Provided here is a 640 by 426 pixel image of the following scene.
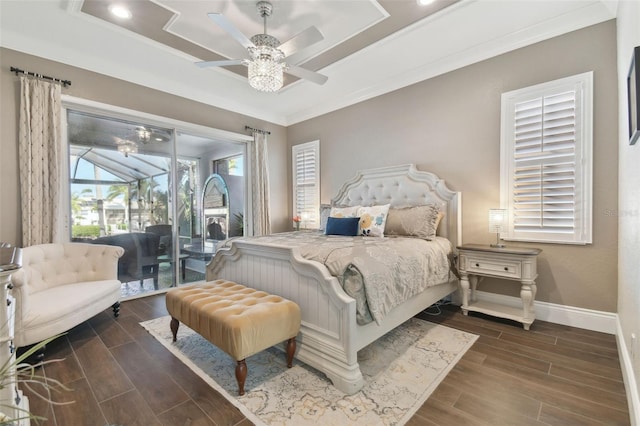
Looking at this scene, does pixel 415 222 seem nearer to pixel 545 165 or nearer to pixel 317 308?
pixel 545 165

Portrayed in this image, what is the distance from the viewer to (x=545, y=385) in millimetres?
1986

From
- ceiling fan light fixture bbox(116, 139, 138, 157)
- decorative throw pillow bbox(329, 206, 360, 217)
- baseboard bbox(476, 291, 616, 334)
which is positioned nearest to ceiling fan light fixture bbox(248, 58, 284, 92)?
decorative throw pillow bbox(329, 206, 360, 217)

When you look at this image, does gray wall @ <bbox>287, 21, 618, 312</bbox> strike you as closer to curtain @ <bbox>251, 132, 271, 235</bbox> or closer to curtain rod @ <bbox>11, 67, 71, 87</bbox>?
curtain @ <bbox>251, 132, 271, 235</bbox>

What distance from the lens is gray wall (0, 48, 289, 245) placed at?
3021mm

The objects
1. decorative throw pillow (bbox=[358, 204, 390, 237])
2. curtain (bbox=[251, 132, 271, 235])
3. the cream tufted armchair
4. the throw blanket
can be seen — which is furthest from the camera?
curtain (bbox=[251, 132, 271, 235])

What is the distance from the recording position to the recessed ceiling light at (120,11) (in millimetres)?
2711

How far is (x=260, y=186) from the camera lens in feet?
17.3

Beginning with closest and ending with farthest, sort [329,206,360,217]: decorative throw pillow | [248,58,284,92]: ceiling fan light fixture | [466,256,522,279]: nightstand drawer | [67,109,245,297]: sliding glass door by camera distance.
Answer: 1. [248,58,284,92]: ceiling fan light fixture
2. [466,256,522,279]: nightstand drawer
3. [67,109,245,297]: sliding glass door
4. [329,206,360,217]: decorative throw pillow

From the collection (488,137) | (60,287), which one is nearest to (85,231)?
(60,287)

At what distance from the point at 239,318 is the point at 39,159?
9.98 feet

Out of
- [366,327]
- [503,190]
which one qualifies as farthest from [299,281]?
[503,190]

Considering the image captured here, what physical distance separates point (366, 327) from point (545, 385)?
4.08 ft

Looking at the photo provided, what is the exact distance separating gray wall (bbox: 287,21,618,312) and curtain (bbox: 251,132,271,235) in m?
1.32

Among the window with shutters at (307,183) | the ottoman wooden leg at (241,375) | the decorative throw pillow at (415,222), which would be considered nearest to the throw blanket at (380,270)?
the decorative throw pillow at (415,222)
